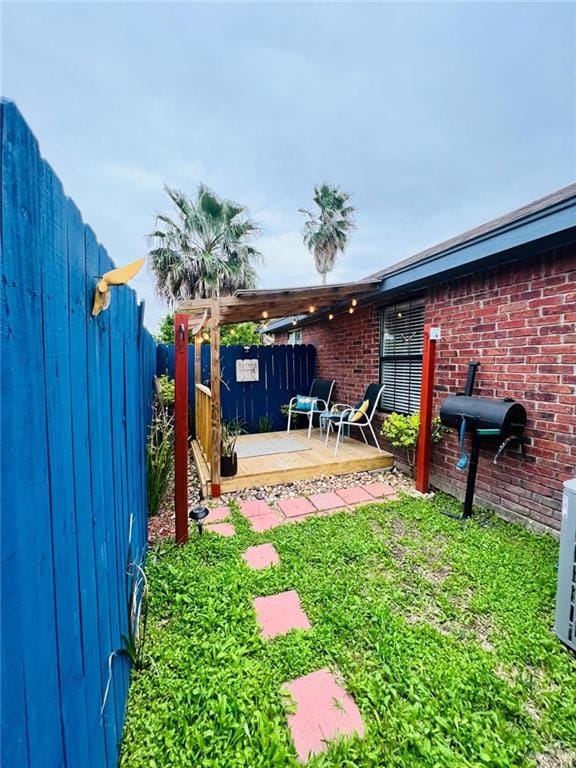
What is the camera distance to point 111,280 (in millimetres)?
1024

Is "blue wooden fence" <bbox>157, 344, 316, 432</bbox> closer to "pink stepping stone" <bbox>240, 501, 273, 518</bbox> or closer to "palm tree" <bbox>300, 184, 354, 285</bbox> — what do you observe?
"pink stepping stone" <bbox>240, 501, 273, 518</bbox>

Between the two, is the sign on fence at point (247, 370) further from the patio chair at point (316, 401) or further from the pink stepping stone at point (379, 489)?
the pink stepping stone at point (379, 489)

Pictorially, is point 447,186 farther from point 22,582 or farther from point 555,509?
point 22,582

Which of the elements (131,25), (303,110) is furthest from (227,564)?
(303,110)

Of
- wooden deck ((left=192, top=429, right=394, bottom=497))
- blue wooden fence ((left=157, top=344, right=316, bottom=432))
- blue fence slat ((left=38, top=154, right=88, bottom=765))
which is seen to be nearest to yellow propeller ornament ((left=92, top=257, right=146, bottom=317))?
blue fence slat ((left=38, top=154, right=88, bottom=765))

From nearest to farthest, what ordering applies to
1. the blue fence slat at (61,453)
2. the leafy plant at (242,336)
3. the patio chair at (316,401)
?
the blue fence slat at (61,453) < the patio chair at (316,401) < the leafy plant at (242,336)

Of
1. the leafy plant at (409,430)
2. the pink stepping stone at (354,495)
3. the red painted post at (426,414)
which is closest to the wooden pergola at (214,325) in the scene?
the red painted post at (426,414)

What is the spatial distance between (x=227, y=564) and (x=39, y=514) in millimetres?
2025

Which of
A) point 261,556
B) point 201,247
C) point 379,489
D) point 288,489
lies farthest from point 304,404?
point 201,247

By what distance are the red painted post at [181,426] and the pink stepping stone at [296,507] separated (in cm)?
102

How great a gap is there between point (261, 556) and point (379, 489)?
182 cm

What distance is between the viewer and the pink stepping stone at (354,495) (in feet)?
11.7

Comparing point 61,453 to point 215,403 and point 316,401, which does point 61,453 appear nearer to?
point 215,403

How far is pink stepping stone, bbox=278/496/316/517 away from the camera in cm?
328
